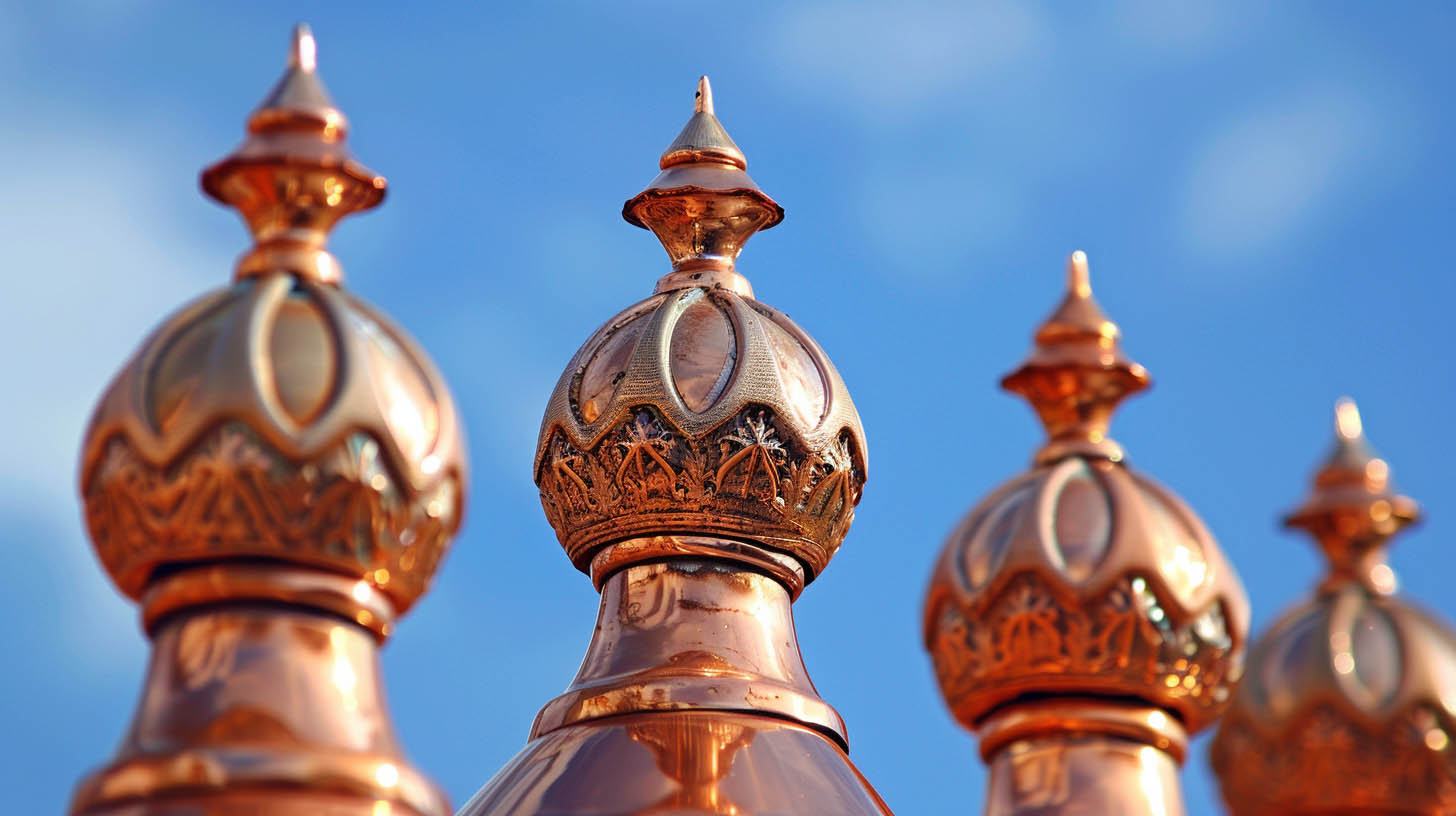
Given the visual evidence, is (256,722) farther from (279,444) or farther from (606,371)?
(606,371)

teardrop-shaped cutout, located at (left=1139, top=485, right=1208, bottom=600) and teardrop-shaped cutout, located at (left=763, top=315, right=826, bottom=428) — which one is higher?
teardrop-shaped cutout, located at (left=763, top=315, right=826, bottom=428)

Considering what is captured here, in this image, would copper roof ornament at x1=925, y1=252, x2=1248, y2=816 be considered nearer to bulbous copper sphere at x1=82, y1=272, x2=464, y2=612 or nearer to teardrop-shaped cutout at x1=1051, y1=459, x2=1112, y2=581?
teardrop-shaped cutout at x1=1051, y1=459, x2=1112, y2=581

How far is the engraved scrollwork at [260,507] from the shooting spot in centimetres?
713

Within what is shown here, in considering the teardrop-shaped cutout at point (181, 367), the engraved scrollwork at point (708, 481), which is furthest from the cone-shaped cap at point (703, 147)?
the teardrop-shaped cutout at point (181, 367)

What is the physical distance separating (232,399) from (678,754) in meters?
3.84

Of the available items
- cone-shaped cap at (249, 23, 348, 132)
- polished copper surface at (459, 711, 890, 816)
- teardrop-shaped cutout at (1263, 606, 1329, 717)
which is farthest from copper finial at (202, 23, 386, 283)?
polished copper surface at (459, 711, 890, 816)

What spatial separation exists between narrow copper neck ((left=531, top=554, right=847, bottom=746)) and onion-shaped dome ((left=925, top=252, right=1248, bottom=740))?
8.43ft

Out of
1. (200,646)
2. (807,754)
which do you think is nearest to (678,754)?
(807,754)

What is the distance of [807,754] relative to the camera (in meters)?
10.9

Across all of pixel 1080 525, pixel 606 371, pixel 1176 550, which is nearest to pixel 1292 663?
pixel 1176 550

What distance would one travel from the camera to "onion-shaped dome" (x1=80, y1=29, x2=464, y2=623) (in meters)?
7.13

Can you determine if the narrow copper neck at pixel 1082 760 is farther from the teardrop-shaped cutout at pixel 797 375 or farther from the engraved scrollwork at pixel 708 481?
the teardrop-shaped cutout at pixel 797 375

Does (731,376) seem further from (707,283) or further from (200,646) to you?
(200,646)

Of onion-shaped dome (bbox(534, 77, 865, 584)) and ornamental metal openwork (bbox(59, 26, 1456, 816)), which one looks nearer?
ornamental metal openwork (bbox(59, 26, 1456, 816))
